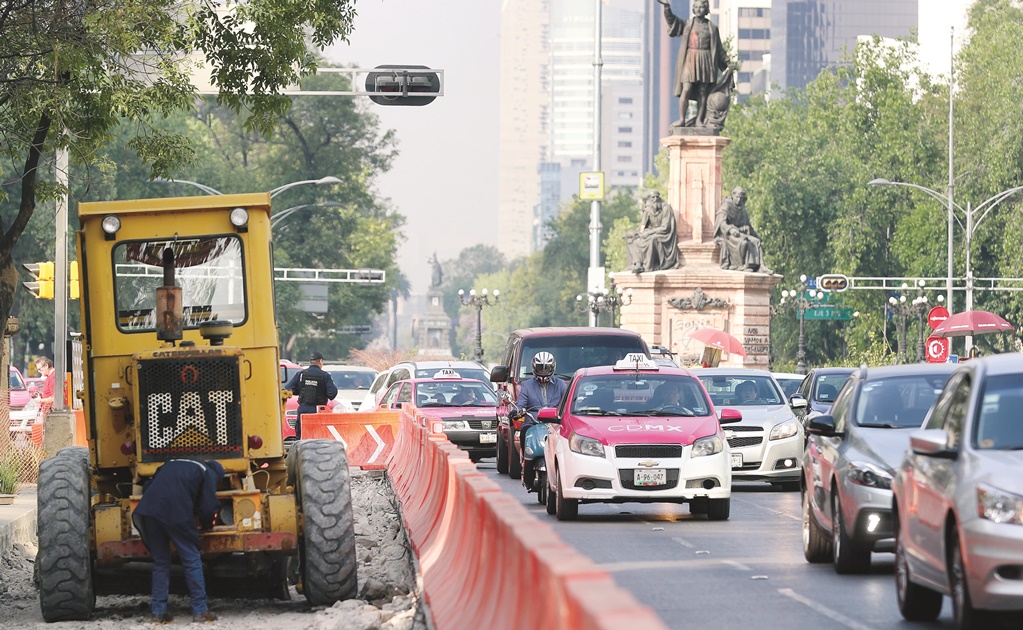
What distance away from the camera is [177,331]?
12641 millimetres

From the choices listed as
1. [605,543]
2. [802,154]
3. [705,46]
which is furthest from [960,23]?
[605,543]

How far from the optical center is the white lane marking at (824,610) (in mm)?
11386

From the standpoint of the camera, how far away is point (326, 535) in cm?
1289

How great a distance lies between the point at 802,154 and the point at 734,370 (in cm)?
7032

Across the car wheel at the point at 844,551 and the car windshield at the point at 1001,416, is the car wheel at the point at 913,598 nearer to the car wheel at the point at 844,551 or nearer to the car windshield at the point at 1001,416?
the car windshield at the point at 1001,416

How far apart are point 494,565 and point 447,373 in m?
25.4

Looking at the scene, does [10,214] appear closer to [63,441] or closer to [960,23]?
[63,441]

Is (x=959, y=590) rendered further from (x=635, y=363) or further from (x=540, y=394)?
(x=540, y=394)

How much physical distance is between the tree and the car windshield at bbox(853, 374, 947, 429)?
7.47m

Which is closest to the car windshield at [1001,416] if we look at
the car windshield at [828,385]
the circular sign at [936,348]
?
the car windshield at [828,385]

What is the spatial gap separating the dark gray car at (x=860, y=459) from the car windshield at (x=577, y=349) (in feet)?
36.3

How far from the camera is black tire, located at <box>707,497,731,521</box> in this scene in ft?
65.0

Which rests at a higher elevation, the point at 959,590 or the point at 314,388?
the point at 959,590

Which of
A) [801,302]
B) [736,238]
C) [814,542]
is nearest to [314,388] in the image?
[814,542]
